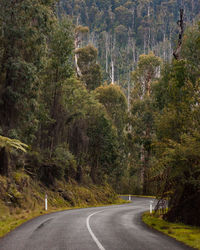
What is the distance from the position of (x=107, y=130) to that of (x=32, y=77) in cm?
2109

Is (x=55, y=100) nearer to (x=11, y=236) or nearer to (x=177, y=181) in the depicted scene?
(x=177, y=181)

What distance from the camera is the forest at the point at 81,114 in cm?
1598

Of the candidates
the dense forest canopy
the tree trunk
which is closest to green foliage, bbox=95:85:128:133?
the tree trunk

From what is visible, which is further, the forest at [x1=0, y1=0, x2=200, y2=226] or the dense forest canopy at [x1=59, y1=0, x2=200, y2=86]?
the dense forest canopy at [x1=59, y1=0, x2=200, y2=86]

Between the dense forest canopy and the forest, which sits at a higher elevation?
the dense forest canopy

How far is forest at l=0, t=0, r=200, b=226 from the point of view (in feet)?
52.4

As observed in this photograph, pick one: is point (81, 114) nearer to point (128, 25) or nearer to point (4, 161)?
point (4, 161)

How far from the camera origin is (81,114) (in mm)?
33500

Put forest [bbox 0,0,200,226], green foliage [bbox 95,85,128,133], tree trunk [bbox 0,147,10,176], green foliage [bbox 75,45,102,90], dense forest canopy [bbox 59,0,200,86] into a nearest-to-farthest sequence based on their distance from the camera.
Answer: forest [bbox 0,0,200,226], tree trunk [bbox 0,147,10,176], green foliage [bbox 95,85,128,133], green foliage [bbox 75,45,102,90], dense forest canopy [bbox 59,0,200,86]

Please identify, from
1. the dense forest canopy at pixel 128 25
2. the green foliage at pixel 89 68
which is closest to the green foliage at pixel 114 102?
the green foliage at pixel 89 68

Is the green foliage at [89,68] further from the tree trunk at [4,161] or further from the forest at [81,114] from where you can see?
the tree trunk at [4,161]

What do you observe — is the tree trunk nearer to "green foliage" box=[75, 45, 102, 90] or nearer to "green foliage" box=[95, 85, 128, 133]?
"green foliage" box=[95, 85, 128, 133]

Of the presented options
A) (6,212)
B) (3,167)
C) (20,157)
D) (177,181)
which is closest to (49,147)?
(20,157)

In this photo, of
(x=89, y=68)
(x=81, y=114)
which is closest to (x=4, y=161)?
(x=81, y=114)
